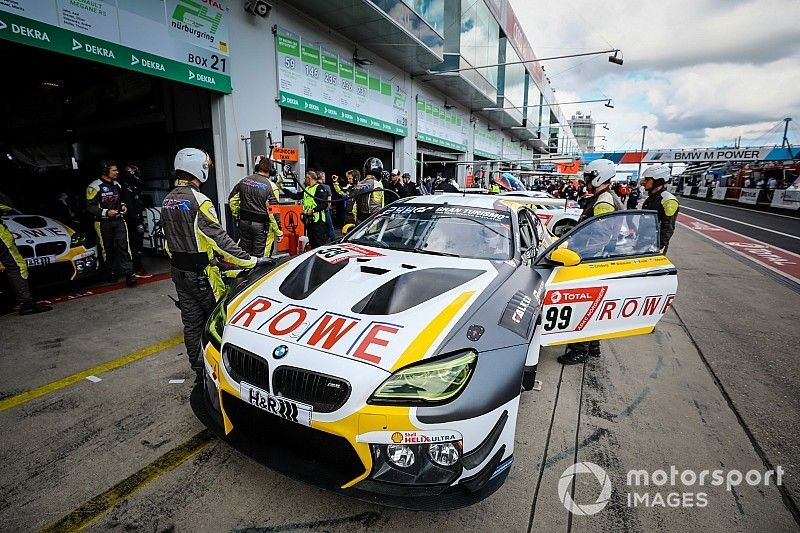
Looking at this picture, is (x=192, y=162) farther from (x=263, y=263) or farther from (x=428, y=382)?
(x=428, y=382)

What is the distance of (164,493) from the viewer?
189 cm

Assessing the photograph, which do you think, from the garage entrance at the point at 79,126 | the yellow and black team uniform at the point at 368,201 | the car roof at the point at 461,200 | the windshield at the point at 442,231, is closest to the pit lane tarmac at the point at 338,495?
the windshield at the point at 442,231

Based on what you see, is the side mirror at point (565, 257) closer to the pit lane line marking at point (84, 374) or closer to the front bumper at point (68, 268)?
the pit lane line marking at point (84, 374)

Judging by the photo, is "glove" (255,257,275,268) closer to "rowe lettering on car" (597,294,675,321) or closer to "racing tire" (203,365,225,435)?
"racing tire" (203,365,225,435)

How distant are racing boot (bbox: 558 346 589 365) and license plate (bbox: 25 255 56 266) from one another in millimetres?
6230

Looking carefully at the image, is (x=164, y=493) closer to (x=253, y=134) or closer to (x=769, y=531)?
(x=769, y=531)

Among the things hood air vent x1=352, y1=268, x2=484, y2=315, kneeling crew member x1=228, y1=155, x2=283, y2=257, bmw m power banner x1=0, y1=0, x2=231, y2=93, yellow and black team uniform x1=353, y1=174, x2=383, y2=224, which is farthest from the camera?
yellow and black team uniform x1=353, y1=174, x2=383, y2=224

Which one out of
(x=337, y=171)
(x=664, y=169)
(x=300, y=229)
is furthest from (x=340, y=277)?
(x=337, y=171)

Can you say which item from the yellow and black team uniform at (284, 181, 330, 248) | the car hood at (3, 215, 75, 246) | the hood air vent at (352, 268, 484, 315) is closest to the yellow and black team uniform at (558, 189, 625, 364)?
the hood air vent at (352, 268, 484, 315)

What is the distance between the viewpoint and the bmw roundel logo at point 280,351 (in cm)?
168

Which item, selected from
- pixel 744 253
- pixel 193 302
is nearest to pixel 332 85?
pixel 193 302

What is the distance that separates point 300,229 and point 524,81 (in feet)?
97.5

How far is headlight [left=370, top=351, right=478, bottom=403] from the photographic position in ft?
5.13

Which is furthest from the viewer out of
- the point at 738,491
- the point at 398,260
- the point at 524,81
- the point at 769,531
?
the point at 524,81
